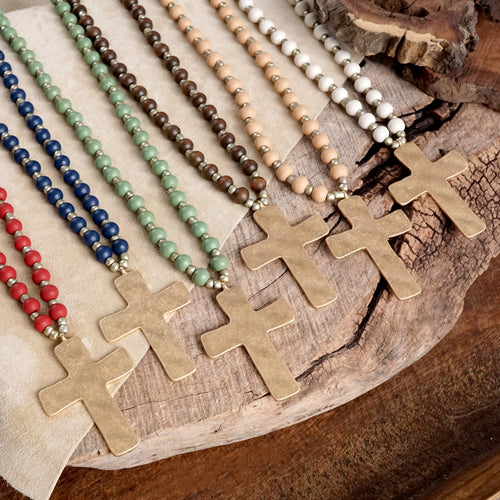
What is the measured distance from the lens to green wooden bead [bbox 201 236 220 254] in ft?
3.46

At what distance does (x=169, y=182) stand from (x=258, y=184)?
151 mm

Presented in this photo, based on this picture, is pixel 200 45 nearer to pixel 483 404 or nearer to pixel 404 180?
pixel 404 180

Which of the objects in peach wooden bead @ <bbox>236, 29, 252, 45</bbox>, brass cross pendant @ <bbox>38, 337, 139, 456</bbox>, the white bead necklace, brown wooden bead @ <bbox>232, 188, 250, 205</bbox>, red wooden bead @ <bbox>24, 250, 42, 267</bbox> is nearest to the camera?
brass cross pendant @ <bbox>38, 337, 139, 456</bbox>

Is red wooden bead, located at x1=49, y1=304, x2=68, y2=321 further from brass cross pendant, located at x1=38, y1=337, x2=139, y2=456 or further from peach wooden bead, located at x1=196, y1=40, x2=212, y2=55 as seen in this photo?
peach wooden bead, located at x1=196, y1=40, x2=212, y2=55

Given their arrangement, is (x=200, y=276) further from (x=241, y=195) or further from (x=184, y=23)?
(x=184, y=23)

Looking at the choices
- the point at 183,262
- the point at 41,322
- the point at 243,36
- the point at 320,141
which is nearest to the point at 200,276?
the point at 183,262

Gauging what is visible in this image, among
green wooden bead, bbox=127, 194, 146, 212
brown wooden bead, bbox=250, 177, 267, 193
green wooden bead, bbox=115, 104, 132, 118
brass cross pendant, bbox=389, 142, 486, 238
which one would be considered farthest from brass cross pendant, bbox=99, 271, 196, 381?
brass cross pendant, bbox=389, 142, 486, 238

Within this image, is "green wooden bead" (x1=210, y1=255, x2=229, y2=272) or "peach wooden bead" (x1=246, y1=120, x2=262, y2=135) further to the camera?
"peach wooden bead" (x1=246, y1=120, x2=262, y2=135)

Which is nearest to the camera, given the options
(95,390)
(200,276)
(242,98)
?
(95,390)

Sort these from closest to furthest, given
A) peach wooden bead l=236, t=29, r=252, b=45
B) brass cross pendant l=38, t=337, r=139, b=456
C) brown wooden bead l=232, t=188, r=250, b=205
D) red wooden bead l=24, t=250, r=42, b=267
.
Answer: brass cross pendant l=38, t=337, r=139, b=456 < red wooden bead l=24, t=250, r=42, b=267 < brown wooden bead l=232, t=188, r=250, b=205 < peach wooden bead l=236, t=29, r=252, b=45

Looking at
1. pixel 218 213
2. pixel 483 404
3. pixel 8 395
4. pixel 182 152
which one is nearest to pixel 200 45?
pixel 182 152

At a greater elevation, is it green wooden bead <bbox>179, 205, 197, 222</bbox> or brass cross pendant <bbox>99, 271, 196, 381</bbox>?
green wooden bead <bbox>179, 205, 197, 222</bbox>

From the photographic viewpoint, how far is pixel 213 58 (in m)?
1.28

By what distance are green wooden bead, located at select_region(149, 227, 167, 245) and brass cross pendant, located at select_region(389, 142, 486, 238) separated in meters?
0.40
